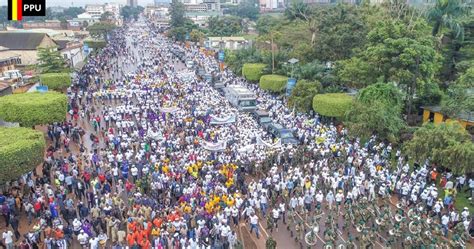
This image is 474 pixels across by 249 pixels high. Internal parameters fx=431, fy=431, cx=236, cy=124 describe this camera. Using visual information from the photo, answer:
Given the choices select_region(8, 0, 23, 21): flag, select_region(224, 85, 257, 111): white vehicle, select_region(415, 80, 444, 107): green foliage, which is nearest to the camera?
select_region(8, 0, 23, 21): flag

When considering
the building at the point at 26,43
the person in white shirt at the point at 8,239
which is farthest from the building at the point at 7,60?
the person in white shirt at the point at 8,239

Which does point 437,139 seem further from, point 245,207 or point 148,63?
point 148,63

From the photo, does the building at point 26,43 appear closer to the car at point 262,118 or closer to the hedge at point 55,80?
the hedge at point 55,80

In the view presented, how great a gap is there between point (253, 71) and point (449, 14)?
18401mm

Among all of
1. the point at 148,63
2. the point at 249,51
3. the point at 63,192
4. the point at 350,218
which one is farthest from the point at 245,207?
the point at 148,63

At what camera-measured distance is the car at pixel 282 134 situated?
23.8 meters

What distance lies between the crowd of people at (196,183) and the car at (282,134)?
568mm

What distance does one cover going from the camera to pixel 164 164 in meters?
20.0

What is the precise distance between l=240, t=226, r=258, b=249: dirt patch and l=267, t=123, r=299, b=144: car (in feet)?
27.5

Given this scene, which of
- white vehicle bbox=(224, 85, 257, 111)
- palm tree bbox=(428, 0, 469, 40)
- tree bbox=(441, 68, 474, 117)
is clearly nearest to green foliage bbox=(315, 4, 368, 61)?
palm tree bbox=(428, 0, 469, 40)

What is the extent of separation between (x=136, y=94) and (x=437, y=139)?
24293 mm

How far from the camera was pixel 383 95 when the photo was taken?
24578 mm

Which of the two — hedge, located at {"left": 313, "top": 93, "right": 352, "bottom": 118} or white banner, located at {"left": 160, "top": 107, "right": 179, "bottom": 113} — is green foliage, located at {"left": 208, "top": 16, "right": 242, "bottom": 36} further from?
hedge, located at {"left": 313, "top": 93, "right": 352, "bottom": 118}

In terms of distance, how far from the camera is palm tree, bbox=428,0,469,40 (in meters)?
27.4
